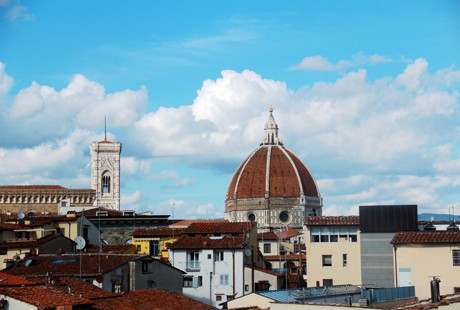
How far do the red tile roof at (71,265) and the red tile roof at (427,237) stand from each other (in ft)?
45.5

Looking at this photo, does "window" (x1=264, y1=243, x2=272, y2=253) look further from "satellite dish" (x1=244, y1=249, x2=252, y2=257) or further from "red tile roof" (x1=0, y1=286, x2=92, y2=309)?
"red tile roof" (x1=0, y1=286, x2=92, y2=309)

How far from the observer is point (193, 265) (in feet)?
199

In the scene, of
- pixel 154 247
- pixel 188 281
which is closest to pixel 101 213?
pixel 154 247

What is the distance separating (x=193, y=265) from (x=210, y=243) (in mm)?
1742

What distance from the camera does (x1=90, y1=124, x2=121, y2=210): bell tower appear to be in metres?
188

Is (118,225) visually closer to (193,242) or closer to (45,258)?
(193,242)

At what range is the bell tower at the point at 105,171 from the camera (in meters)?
188

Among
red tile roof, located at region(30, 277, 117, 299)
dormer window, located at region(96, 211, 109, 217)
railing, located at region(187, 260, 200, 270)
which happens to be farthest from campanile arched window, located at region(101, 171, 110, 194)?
red tile roof, located at region(30, 277, 117, 299)

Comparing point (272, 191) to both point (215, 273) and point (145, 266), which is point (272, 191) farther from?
point (145, 266)

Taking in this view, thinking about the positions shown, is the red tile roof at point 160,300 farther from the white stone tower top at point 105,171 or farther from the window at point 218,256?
the white stone tower top at point 105,171

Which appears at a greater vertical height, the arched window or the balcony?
the arched window

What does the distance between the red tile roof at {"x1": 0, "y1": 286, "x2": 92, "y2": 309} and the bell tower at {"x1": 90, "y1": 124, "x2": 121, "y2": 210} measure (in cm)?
15563

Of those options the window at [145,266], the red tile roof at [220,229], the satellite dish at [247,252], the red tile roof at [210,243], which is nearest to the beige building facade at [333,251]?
the satellite dish at [247,252]

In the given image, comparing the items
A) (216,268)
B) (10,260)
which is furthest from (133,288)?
(216,268)
